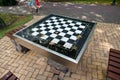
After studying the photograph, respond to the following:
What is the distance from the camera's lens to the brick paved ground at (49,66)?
3.40 meters

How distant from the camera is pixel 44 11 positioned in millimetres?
7816

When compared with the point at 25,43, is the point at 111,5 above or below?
below

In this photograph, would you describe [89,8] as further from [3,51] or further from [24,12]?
[3,51]

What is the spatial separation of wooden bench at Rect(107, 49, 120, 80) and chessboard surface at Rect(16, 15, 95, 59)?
2.61 ft

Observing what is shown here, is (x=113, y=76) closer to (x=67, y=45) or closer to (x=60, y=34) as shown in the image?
(x=67, y=45)

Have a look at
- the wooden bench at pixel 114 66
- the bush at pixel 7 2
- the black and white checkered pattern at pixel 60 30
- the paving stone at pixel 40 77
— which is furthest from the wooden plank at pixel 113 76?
the bush at pixel 7 2

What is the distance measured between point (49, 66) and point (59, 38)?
1183mm

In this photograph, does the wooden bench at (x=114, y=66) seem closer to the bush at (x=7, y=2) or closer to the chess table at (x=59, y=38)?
the chess table at (x=59, y=38)

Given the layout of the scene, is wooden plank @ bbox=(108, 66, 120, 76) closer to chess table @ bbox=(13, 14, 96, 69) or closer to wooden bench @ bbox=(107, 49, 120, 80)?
wooden bench @ bbox=(107, 49, 120, 80)

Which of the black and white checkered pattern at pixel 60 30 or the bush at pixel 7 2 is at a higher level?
the black and white checkered pattern at pixel 60 30

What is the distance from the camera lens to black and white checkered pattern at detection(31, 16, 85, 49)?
282 centimetres

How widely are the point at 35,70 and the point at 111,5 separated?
7.50 meters

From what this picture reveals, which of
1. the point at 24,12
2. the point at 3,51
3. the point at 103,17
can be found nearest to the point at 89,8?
the point at 103,17

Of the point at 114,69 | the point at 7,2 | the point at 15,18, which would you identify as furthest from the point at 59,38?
the point at 7,2
